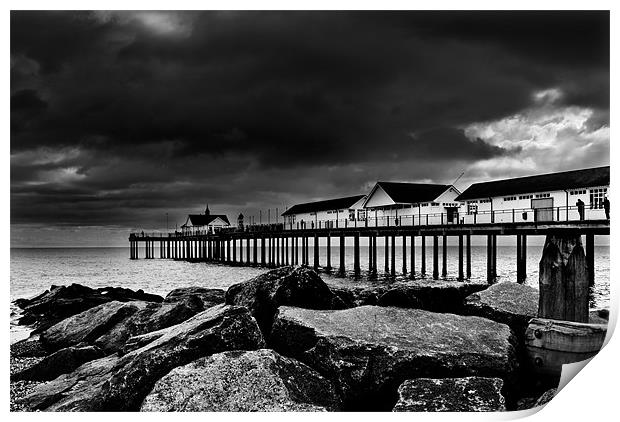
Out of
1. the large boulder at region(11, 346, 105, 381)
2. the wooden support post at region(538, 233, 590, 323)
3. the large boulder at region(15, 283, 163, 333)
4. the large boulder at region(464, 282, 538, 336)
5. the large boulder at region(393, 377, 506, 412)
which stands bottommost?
the large boulder at region(15, 283, 163, 333)

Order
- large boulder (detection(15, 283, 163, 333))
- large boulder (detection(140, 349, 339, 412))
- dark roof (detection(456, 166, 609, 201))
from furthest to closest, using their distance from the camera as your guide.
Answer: dark roof (detection(456, 166, 609, 201)) → large boulder (detection(15, 283, 163, 333)) → large boulder (detection(140, 349, 339, 412))

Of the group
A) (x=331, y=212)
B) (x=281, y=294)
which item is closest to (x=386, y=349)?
(x=281, y=294)

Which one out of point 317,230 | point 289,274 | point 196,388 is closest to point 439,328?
point 289,274

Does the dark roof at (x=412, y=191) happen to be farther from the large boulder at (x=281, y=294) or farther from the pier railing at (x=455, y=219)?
the large boulder at (x=281, y=294)

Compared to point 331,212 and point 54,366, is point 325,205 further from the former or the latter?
point 54,366

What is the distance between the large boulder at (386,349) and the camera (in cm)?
599

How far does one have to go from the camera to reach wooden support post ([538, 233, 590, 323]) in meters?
7.14

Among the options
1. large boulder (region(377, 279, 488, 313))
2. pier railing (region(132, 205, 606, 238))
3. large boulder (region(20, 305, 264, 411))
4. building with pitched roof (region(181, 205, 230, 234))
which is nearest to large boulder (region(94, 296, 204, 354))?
large boulder (region(20, 305, 264, 411))

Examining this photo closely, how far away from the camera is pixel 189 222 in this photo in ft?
231

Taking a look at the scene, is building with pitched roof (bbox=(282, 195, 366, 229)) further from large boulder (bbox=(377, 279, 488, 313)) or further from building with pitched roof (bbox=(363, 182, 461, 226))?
large boulder (bbox=(377, 279, 488, 313))

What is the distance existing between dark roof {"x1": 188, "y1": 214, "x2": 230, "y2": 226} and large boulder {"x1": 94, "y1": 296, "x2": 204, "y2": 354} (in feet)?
191

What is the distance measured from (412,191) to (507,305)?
27245 millimetres
